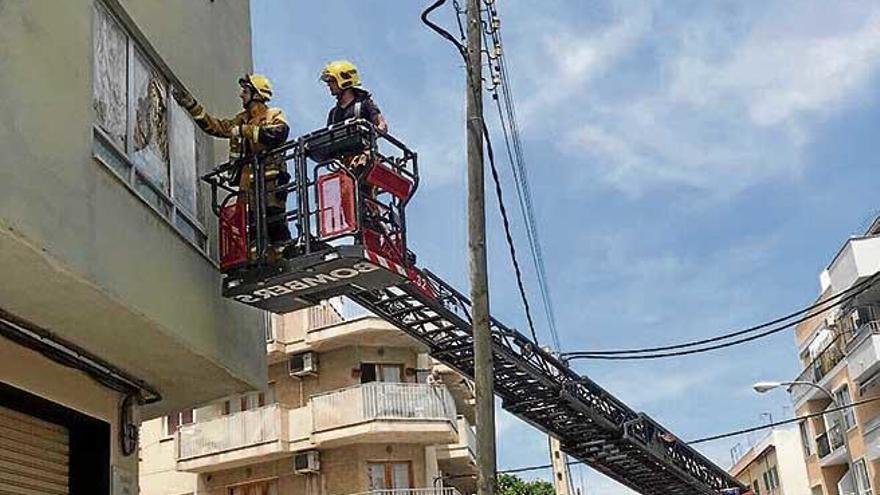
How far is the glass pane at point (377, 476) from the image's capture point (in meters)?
32.7

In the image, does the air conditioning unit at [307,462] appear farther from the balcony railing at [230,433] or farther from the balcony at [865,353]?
the balcony at [865,353]

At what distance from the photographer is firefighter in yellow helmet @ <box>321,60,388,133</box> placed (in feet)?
34.3

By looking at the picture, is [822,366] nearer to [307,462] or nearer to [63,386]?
[307,462]

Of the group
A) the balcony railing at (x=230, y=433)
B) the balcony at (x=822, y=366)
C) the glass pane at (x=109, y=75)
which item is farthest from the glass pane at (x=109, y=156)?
the balcony at (x=822, y=366)

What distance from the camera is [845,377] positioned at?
145 feet

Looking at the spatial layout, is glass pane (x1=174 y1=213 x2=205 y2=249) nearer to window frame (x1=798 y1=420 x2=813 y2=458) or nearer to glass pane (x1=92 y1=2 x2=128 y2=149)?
glass pane (x1=92 y1=2 x2=128 y2=149)

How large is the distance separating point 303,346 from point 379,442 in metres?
3.60

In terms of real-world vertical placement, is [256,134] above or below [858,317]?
below

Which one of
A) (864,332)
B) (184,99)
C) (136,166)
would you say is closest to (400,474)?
→ (864,332)

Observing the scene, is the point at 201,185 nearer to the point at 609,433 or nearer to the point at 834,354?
the point at 609,433

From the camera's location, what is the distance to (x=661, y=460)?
22.4 meters

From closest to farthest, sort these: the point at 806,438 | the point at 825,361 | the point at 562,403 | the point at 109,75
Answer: the point at 109,75
the point at 562,403
the point at 825,361
the point at 806,438

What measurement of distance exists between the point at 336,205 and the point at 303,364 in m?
24.8

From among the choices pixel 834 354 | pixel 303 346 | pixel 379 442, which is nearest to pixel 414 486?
pixel 379 442
